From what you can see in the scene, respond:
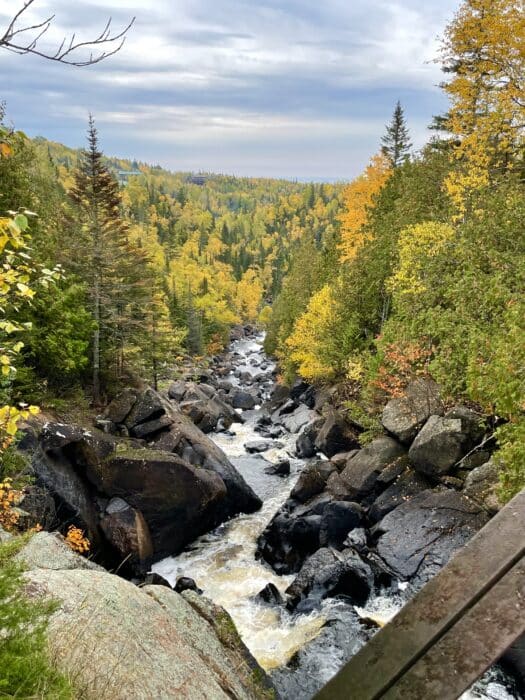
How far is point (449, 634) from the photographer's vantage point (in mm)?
1892

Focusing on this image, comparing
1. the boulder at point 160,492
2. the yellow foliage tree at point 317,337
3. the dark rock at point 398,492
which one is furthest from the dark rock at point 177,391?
the dark rock at point 398,492

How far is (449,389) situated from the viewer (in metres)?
17.2

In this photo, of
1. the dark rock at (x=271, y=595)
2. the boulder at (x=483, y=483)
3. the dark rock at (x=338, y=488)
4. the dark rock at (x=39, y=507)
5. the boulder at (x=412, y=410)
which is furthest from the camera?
the dark rock at (x=338, y=488)

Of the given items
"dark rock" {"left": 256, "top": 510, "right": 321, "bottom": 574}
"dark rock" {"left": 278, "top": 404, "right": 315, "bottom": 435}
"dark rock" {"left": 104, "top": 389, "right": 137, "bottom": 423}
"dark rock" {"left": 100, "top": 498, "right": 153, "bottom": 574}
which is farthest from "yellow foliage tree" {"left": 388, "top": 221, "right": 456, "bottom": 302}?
"dark rock" {"left": 100, "top": 498, "right": 153, "bottom": 574}

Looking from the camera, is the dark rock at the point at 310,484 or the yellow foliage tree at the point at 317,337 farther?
the yellow foliage tree at the point at 317,337

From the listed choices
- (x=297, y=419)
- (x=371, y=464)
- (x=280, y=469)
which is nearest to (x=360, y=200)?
(x=297, y=419)

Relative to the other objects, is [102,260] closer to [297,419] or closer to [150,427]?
[150,427]

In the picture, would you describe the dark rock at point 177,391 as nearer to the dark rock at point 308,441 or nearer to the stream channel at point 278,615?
the dark rock at point 308,441

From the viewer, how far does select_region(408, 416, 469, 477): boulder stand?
52.7 ft

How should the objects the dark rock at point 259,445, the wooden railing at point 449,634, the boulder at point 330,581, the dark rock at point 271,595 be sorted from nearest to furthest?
the wooden railing at point 449,634
the boulder at point 330,581
the dark rock at point 271,595
the dark rock at point 259,445

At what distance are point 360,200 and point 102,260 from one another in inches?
1048

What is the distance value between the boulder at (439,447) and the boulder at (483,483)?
109cm

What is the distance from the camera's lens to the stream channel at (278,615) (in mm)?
11148

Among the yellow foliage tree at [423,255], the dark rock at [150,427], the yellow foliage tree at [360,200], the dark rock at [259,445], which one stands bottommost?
the dark rock at [259,445]
